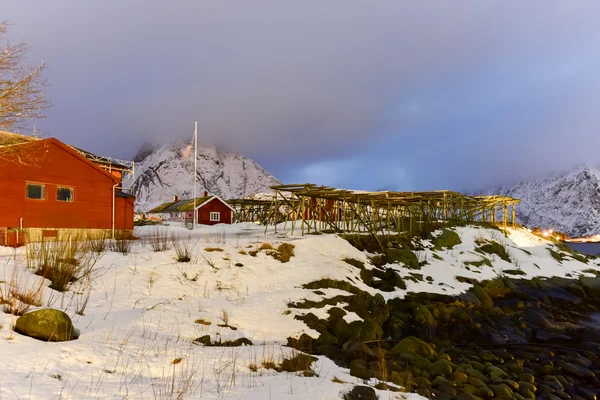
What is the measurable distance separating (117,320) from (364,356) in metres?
6.02

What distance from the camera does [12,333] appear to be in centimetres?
538

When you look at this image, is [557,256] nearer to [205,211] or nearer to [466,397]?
[466,397]

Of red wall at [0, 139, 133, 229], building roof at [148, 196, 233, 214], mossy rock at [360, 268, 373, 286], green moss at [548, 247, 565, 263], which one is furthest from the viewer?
building roof at [148, 196, 233, 214]

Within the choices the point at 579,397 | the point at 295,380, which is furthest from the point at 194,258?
the point at 579,397

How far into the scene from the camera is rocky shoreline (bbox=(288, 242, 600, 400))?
7.40 metres

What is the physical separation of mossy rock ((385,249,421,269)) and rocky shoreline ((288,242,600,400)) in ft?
5.56

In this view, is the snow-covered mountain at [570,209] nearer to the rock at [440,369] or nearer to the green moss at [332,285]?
the green moss at [332,285]

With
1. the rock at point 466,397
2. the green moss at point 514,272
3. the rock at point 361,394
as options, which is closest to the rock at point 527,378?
the rock at point 466,397

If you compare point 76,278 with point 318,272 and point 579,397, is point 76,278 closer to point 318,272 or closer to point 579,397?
point 318,272

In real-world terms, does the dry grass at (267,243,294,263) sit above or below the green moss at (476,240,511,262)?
above

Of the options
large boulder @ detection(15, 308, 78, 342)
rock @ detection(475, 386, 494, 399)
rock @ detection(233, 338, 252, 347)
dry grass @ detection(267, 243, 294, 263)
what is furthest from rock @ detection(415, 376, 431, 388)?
dry grass @ detection(267, 243, 294, 263)

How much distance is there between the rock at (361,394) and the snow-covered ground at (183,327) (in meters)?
0.15

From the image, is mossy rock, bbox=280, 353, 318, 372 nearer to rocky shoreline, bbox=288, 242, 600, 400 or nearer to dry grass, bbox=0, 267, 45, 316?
rocky shoreline, bbox=288, 242, 600, 400

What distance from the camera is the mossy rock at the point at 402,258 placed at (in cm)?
1730
